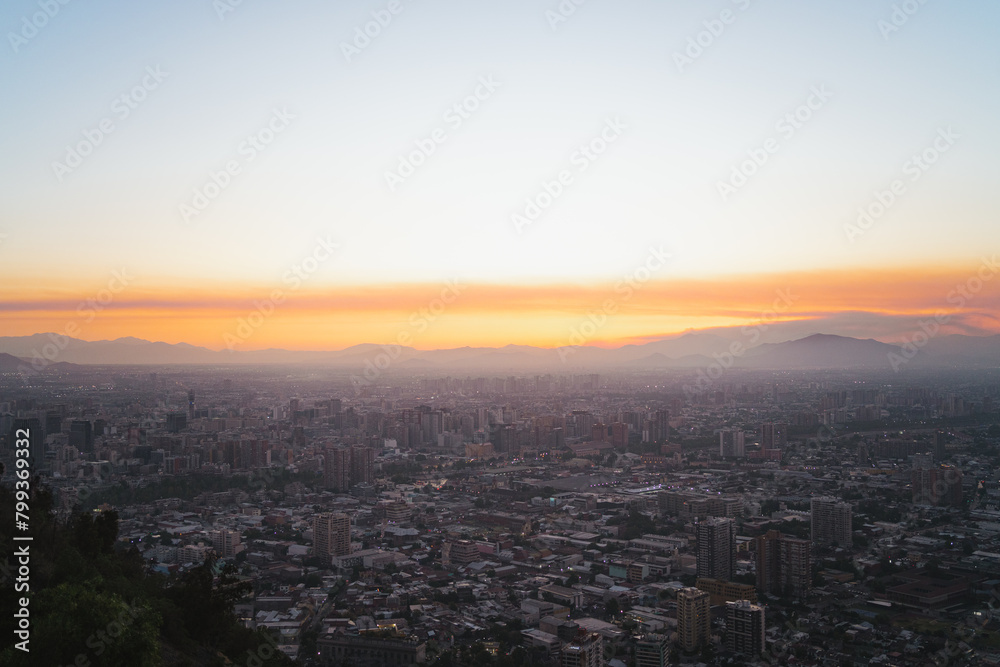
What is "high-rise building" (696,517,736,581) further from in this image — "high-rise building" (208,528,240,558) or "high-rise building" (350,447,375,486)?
"high-rise building" (350,447,375,486)

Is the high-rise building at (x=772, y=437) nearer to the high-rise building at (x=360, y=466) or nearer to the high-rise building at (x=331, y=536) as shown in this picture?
the high-rise building at (x=360, y=466)

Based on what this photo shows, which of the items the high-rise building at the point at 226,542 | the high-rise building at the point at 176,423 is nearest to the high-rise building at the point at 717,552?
the high-rise building at the point at 226,542

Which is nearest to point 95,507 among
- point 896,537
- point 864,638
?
point 864,638

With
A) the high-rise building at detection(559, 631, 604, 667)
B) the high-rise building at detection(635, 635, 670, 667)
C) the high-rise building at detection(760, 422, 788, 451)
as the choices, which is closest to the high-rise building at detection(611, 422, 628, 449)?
the high-rise building at detection(760, 422, 788, 451)

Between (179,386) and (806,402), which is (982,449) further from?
(179,386)

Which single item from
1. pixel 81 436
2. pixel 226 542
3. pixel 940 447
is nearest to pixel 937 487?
pixel 940 447
